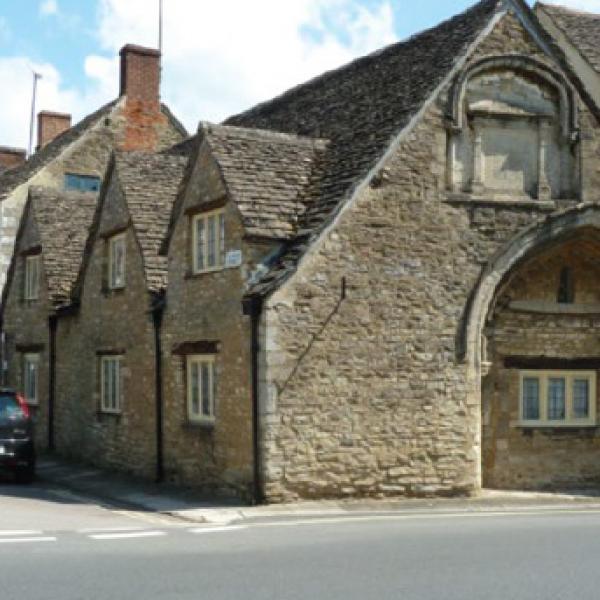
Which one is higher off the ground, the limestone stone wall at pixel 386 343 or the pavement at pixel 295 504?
the limestone stone wall at pixel 386 343

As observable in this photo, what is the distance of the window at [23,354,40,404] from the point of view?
27.3m

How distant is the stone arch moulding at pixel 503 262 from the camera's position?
59.1 ft

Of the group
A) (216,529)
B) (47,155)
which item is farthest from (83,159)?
(216,529)

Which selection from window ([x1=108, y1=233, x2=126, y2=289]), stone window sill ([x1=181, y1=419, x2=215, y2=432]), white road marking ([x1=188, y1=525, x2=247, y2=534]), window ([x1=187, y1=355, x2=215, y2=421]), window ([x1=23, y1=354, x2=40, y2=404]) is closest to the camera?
white road marking ([x1=188, y1=525, x2=247, y2=534])

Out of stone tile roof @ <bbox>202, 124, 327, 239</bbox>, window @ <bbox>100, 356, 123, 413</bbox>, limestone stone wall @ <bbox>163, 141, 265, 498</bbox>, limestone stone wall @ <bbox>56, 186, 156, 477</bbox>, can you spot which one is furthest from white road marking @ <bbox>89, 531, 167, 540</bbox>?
window @ <bbox>100, 356, 123, 413</bbox>

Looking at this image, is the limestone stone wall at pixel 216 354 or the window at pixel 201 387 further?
the window at pixel 201 387

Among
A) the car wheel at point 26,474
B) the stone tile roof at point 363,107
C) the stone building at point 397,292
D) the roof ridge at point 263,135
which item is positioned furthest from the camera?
the car wheel at point 26,474

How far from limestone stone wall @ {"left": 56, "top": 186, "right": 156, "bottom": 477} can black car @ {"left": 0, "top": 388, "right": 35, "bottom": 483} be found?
2230 millimetres

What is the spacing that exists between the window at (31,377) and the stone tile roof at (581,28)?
15.7m

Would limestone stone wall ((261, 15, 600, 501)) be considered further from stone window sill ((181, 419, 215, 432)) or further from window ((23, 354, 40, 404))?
window ((23, 354, 40, 404))

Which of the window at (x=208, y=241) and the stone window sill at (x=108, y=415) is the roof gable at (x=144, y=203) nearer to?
the window at (x=208, y=241)

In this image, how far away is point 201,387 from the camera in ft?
62.2

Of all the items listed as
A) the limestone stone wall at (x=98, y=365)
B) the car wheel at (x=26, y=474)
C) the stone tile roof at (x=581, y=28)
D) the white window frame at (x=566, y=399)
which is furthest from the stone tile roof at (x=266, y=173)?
the stone tile roof at (x=581, y=28)

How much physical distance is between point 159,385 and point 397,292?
5.52 m
